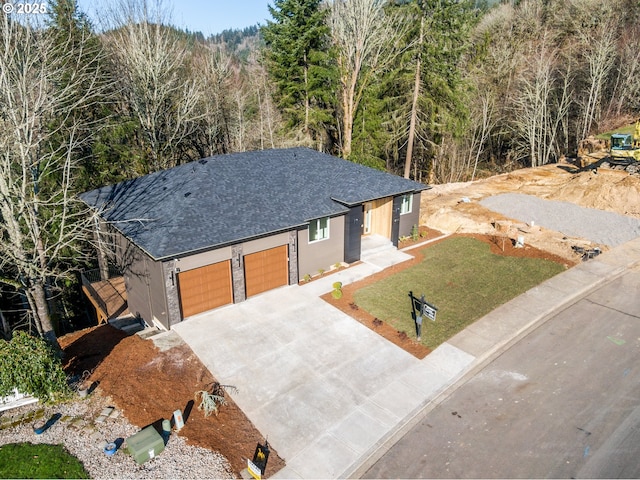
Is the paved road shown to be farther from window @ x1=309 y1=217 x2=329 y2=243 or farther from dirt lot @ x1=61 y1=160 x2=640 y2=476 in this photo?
window @ x1=309 y1=217 x2=329 y2=243

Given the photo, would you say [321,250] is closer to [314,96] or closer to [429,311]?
[429,311]

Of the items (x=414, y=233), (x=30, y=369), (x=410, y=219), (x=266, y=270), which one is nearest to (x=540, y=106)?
(x=410, y=219)

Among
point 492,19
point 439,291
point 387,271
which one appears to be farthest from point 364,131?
point 492,19

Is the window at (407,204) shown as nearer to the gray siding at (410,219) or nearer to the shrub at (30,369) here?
the gray siding at (410,219)

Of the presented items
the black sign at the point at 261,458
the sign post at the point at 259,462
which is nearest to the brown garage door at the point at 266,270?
the sign post at the point at 259,462

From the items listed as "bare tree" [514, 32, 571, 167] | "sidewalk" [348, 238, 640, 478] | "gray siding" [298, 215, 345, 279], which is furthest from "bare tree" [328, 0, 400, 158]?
"sidewalk" [348, 238, 640, 478]
